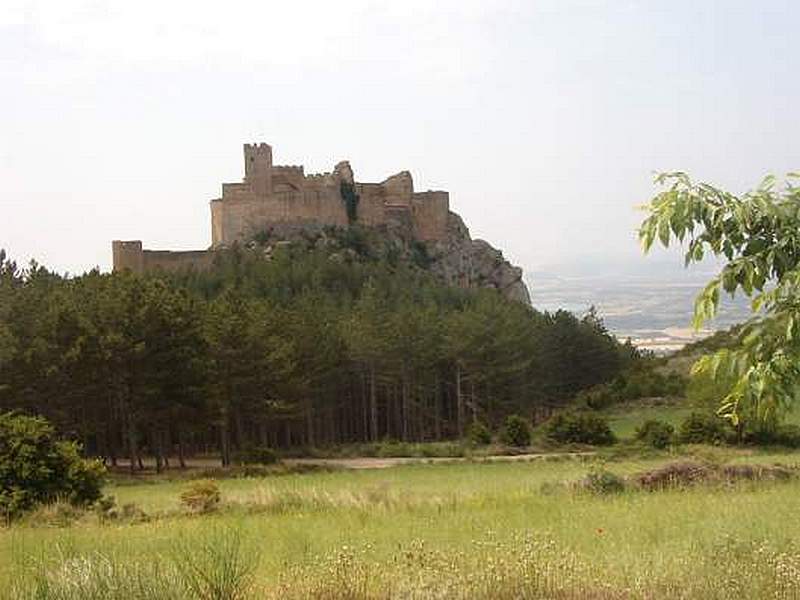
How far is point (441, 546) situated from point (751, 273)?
705cm

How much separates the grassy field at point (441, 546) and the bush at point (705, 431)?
2214cm

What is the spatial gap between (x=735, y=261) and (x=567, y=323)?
3404 inches

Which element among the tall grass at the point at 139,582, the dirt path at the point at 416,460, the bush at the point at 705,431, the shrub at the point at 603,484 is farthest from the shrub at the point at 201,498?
the bush at the point at 705,431

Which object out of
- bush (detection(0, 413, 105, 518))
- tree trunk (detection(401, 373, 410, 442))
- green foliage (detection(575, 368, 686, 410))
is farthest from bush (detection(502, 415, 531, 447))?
bush (detection(0, 413, 105, 518))

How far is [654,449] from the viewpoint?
134 feet

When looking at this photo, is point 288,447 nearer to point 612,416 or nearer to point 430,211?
point 612,416

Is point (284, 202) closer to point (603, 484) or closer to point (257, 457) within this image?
point (257, 457)

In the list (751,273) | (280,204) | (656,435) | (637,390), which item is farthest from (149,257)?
(751,273)

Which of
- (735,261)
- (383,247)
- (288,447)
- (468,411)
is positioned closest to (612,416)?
(468,411)

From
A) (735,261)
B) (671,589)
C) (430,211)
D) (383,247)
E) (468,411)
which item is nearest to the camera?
(735,261)

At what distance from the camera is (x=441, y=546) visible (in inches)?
419

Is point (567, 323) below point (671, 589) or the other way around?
the other way around

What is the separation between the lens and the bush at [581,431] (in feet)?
156

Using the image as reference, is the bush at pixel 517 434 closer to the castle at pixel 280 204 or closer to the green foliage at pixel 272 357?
the green foliage at pixel 272 357
